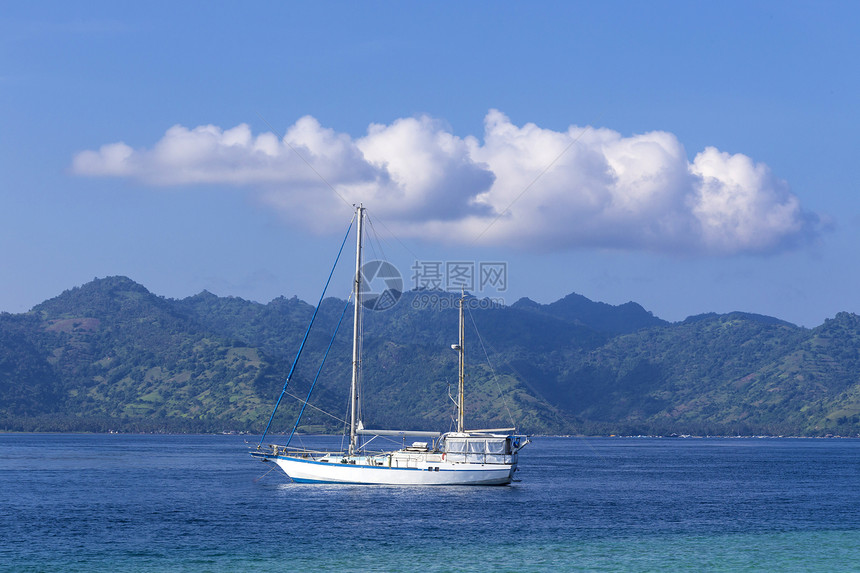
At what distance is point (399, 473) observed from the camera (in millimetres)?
97812

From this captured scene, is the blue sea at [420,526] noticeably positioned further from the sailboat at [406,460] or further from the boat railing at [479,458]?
the boat railing at [479,458]

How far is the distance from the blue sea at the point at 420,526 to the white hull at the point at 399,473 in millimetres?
1343

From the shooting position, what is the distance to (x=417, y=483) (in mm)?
98875

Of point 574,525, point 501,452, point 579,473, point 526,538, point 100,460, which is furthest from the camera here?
point 100,460

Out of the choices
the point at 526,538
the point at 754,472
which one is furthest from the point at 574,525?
the point at 754,472

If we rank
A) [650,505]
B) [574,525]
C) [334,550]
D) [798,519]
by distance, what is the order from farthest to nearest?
[650,505] → [798,519] → [574,525] → [334,550]

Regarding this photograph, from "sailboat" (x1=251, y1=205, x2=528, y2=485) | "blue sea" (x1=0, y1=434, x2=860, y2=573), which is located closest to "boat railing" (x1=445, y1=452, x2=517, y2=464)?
"sailboat" (x1=251, y1=205, x2=528, y2=485)

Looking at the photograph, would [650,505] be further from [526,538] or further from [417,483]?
[526,538]

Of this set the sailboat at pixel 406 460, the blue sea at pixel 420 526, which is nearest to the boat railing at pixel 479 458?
the sailboat at pixel 406 460

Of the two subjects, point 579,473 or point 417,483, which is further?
point 579,473

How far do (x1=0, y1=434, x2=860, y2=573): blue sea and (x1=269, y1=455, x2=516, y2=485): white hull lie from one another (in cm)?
134

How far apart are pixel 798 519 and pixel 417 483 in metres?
36.1

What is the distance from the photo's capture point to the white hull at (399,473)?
98.1 m

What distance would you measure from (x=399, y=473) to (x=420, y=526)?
22.7 metres
